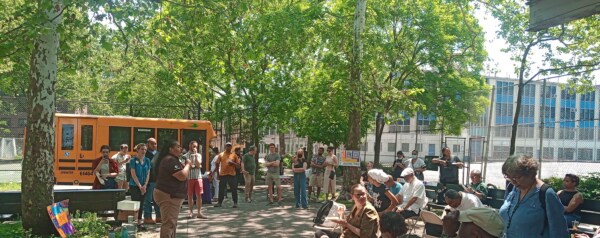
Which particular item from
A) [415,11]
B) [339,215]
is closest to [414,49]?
[415,11]

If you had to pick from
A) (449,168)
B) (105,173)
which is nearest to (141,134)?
(105,173)

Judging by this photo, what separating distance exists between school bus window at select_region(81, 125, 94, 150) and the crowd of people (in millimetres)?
5812

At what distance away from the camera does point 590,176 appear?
16328 mm

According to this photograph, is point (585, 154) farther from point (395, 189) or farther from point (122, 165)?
point (122, 165)

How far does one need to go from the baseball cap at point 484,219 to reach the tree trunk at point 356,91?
992cm

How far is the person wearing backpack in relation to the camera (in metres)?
3.88

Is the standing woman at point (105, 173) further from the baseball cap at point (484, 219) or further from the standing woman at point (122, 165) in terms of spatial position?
the baseball cap at point (484, 219)

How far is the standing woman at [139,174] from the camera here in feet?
32.3

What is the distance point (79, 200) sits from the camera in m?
8.82

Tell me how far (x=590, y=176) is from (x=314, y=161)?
8.50 m

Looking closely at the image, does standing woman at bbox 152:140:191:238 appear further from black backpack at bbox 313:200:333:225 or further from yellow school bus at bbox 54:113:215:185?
yellow school bus at bbox 54:113:215:185

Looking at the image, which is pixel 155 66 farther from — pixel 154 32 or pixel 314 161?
pixel 154 32

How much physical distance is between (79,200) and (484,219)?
6930 millimetres

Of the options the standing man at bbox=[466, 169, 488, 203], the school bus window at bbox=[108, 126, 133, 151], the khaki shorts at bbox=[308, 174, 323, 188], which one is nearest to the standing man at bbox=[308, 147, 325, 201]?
the khaki shorts at bbox=[308, 174, 323, 188]
